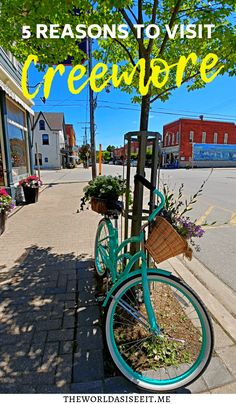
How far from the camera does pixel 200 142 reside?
44000 millimetres

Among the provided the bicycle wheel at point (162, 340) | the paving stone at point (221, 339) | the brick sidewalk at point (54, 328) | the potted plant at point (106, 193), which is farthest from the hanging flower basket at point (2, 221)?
the paving stone at point (221, 339)

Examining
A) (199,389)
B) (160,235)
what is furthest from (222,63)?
(199,389)

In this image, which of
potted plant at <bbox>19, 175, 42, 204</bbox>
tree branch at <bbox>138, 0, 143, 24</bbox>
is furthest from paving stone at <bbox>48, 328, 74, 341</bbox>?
potted plant at <bbox>19, 175, 42, 204</bbox>

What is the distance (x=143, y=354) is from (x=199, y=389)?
18.4 inches

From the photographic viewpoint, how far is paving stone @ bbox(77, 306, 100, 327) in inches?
95.0

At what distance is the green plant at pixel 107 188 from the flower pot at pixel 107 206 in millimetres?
60

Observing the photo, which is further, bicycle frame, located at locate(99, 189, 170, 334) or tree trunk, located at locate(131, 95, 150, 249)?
tree trunk, located at locate(131, 95, 150, 249)

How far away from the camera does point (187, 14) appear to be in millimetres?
2707

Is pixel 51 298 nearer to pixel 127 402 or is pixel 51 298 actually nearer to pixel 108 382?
pixel 108 382

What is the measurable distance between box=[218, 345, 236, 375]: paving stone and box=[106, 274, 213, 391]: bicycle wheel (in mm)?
186

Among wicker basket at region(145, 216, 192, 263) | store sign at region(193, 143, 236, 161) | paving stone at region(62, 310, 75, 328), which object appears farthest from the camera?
store sign at region(193, 143, 236, 161)

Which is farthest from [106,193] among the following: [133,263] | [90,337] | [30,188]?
[30,188]

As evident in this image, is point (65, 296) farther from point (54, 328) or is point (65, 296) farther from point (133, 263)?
point (133, 263)

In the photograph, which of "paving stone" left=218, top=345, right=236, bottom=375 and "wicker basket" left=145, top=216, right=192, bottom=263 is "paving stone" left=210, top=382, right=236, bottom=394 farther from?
"wicker basket" left=145, top=216, right=192, bottom=263
